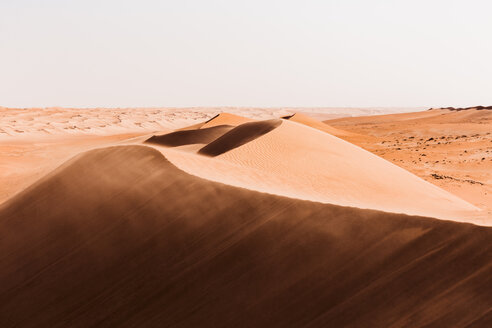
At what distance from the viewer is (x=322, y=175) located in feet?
26.5

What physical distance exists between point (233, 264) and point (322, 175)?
380 centimetres

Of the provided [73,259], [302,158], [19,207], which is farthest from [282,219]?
[19,207]

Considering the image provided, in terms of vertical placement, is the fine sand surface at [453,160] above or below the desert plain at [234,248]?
below

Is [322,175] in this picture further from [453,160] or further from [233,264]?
[453,160]

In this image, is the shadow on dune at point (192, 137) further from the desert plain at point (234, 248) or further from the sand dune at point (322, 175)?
the desert plain at point (234, 248)

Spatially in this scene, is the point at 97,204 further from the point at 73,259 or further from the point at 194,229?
the point at 194,229

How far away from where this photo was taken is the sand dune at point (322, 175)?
6246 mm

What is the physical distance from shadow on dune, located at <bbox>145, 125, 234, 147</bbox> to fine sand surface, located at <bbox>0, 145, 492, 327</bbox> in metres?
12.4

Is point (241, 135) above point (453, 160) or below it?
above

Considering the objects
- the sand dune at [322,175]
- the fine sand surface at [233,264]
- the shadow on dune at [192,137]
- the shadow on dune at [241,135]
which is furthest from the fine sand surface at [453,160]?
the shadow on dune at [192,137]

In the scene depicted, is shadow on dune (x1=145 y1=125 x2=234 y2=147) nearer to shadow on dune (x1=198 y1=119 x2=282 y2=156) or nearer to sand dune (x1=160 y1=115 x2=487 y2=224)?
shadow on dune (x1=198 y1=119 x2=282 y2=156)

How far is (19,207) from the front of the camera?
7949 millimetres

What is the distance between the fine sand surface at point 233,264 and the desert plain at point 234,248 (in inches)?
0.6

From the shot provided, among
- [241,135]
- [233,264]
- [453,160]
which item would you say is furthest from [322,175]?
[453,160]
